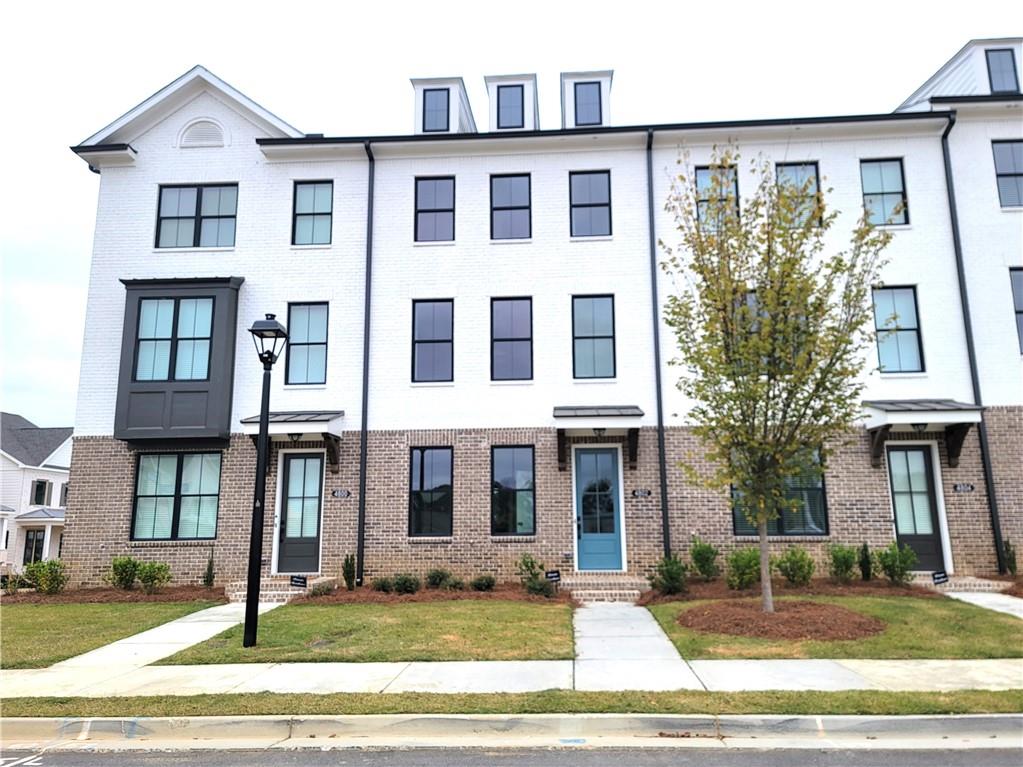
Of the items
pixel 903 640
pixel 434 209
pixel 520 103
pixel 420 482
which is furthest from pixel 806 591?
pixel 520 103

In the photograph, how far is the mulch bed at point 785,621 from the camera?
8.90 m

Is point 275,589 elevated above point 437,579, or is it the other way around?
point 437,579

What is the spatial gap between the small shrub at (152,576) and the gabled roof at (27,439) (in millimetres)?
33459

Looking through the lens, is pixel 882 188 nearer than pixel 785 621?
No

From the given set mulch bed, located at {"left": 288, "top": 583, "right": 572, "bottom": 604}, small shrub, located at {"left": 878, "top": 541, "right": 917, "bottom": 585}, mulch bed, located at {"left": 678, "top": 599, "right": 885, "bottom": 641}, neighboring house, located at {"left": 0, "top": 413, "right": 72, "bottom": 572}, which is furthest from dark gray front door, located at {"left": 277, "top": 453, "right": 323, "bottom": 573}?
neighboring house, located at {"left": 0, "top": 413, "right": 72, "bottom": 572}

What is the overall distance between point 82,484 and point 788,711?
14.9 meters

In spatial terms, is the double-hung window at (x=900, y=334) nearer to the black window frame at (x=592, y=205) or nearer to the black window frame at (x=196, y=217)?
the black window frame at (x=592, y=205)

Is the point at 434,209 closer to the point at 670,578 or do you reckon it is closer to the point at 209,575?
the point at 209,575

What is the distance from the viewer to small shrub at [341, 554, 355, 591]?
552 inches

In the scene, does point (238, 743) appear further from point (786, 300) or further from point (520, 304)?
point (520, 304)

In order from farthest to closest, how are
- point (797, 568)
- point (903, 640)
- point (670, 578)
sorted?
point (797, 568) < point (670, 578) < point (903, 640)

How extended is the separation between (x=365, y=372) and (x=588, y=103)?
8.73m

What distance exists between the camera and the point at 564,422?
14.2m

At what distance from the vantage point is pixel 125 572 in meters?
14.3
